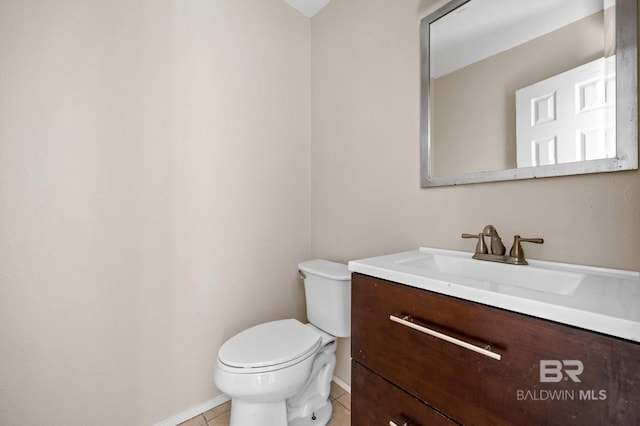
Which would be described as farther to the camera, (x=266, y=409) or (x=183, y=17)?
(x=183, y=17)

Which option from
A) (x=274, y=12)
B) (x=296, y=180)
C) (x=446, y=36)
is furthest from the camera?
(x=296, y=180)

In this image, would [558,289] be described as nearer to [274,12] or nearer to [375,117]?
[375,117]

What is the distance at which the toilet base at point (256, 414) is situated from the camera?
1128mm

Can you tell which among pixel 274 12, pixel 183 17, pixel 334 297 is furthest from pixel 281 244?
pixel 274 12

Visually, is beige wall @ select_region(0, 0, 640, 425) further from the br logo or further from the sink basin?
the br logo

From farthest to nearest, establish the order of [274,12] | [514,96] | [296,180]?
[296,180]
[274,12]
[514,96]

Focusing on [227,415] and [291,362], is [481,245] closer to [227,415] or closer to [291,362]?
[291,362]

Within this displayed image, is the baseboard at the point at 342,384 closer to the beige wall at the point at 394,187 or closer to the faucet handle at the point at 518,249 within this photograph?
the beige wall at the point at 394,187

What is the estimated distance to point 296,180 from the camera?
178cm

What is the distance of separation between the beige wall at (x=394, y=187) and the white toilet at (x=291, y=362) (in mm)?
251

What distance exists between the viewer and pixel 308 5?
174cm

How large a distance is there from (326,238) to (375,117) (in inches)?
30.4

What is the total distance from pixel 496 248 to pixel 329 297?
2.49 ft

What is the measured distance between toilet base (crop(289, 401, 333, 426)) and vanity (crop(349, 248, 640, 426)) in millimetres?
534
